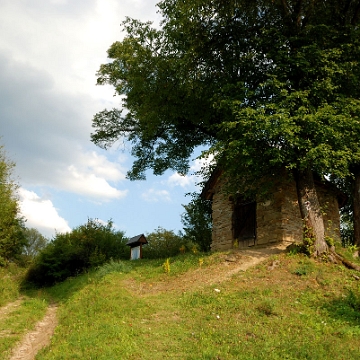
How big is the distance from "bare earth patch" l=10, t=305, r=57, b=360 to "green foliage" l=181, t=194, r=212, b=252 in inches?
560

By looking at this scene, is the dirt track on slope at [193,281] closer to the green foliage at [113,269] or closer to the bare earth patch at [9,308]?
the bare earth patch at [9,308]

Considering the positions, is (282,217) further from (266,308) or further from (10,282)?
(10,282)

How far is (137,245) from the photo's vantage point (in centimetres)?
2512

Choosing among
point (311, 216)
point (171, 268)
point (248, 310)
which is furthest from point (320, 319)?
point (171, 268)

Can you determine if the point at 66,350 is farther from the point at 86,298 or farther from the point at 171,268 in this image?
the point at 171,268

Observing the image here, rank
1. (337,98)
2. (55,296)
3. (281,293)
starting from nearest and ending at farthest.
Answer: (281,293), (337,98), (55,296)

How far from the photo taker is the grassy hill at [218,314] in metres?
8.38

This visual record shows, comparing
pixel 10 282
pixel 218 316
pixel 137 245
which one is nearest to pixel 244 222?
pixel 137 245

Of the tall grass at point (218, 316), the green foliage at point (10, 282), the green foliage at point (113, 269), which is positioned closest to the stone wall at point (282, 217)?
the tall grass at point (218, 316)

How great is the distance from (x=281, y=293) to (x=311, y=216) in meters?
4.32

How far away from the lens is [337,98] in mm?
14602

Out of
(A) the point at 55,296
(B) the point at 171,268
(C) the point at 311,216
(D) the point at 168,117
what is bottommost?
(A) the point at 55,296

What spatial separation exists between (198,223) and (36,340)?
2000cm

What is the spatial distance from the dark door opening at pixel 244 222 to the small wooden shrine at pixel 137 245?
7.00m
